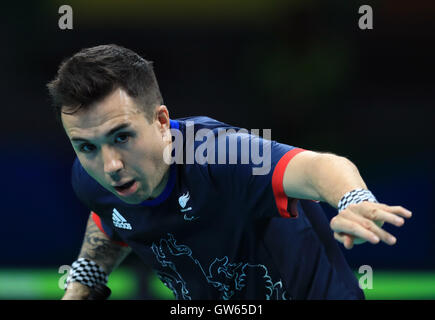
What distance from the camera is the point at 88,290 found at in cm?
352

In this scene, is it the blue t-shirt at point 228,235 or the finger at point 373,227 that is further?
the blue t-shirt at point 228,235

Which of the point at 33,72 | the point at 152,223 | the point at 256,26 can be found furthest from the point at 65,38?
the point at 152,223

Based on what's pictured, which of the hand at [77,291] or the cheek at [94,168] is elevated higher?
the cheek at [94,168]

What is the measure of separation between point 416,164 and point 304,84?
145 cm

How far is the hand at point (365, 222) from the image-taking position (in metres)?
1.94

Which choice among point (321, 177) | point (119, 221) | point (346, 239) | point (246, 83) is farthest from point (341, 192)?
point (246, 83)

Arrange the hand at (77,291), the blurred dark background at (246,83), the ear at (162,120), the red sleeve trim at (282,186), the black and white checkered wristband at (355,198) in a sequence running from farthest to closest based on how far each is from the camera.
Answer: the blurred dark background at (246,83)
the hand at (77,291)
the ear at (162,120)
the red sleeve trim at (282,186)
the black and white checkered wristband at (355,198)

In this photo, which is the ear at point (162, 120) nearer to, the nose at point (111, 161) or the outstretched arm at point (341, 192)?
the nose at point (111, 161)

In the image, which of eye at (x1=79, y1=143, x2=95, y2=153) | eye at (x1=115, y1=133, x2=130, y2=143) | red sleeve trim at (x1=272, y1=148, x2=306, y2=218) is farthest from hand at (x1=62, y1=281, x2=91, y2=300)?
red sleeve trim at (x1=272, y1=148, x2=306, y2=218)

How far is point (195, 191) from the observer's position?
2.94 metres

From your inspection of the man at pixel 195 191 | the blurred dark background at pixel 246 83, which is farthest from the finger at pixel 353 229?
the blurred dark background at pixel 246 83

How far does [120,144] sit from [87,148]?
157 mm

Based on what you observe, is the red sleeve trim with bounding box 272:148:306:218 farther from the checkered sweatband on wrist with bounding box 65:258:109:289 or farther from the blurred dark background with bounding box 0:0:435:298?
the blurred dark background with bounding box 0:0:435:298

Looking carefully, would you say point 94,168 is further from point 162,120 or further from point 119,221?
point 119,221
